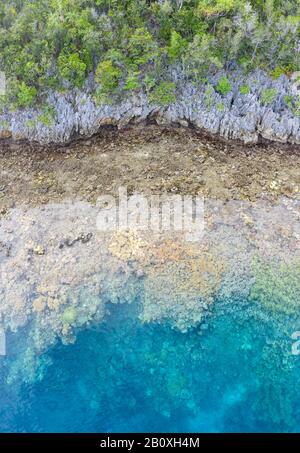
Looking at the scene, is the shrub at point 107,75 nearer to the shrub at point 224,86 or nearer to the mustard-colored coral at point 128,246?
the shrub at point 224,86

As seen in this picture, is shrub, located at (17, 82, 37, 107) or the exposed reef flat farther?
shrub, located at (17, 82, 37, 107)

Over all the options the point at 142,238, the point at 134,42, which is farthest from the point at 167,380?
the point at 134,42

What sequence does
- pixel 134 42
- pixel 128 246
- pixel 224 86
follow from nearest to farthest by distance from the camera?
pixel 128 246
pixel 134 42
pixel 224 86

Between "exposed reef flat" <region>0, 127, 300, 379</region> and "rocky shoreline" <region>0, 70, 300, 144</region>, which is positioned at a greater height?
"rocky shoreline" <region>0, 70, 300, 144</region>

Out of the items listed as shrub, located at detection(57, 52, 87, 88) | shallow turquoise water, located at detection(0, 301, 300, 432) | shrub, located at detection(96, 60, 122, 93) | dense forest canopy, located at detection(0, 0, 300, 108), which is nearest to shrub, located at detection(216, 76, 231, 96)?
dense forest canopy, located at detection(0, 0, 300, 108)

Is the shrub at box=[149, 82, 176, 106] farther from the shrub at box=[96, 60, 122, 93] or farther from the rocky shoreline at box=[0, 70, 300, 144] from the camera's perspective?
the shrub at box=[96, 60, 122, 93]

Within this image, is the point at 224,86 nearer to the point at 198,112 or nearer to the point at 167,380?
the point at 198,112
